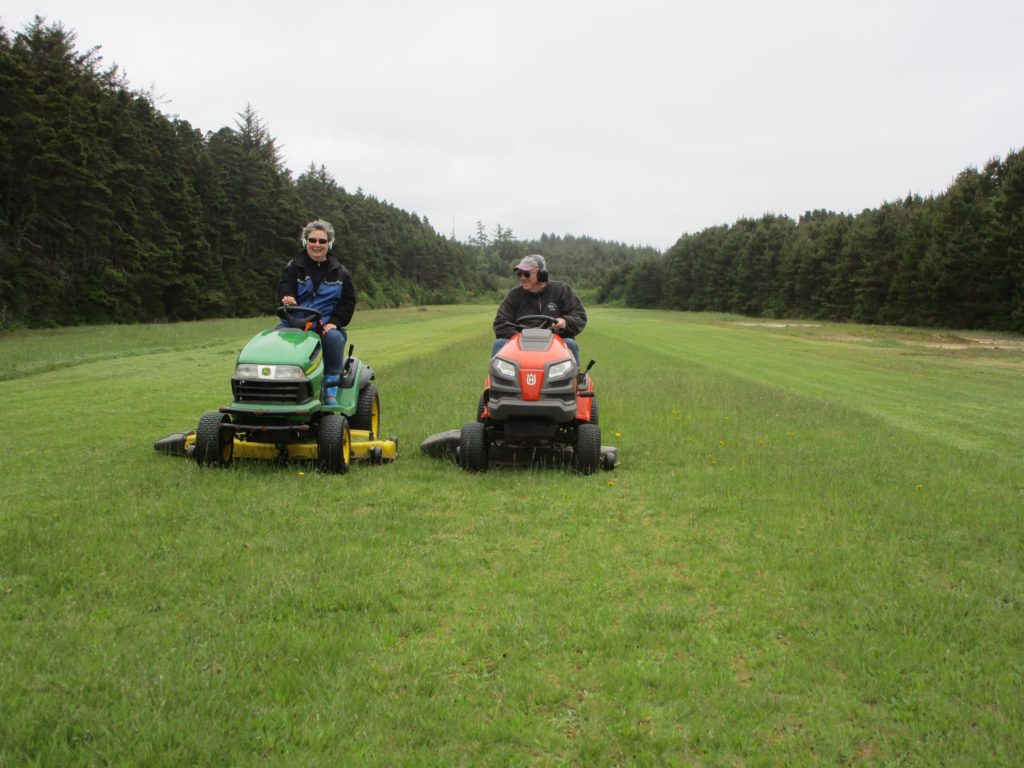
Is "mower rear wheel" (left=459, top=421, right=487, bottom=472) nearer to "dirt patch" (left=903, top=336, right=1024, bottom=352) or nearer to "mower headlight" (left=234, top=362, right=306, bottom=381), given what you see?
"mower headlight" (left=234, top=362, right=306, bottom=381)

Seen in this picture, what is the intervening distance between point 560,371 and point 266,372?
2.76m

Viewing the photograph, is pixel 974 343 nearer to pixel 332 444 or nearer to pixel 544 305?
pixel 544 305

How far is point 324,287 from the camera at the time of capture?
25.5ft

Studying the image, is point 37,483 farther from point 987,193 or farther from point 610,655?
point 987,193

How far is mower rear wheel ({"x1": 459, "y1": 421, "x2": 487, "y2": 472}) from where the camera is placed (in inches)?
284

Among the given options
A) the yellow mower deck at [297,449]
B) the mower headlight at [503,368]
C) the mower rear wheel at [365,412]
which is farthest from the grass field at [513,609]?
the mower headlight at [503,368]

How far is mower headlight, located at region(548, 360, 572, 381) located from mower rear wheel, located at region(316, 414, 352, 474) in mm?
2037

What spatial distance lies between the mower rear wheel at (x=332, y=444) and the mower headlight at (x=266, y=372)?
498 mm

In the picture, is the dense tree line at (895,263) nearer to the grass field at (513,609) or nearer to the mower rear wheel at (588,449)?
the grass field at (513,609)

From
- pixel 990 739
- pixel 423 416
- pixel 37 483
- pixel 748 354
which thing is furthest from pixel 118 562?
pixel 748 354

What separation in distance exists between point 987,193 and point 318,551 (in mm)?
57895

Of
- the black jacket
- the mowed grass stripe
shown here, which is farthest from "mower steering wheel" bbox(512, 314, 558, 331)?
the mowed grass stripe

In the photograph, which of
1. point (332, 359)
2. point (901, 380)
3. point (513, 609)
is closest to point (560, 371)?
point (332, 359)

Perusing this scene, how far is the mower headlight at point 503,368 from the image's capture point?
7.17 meters
